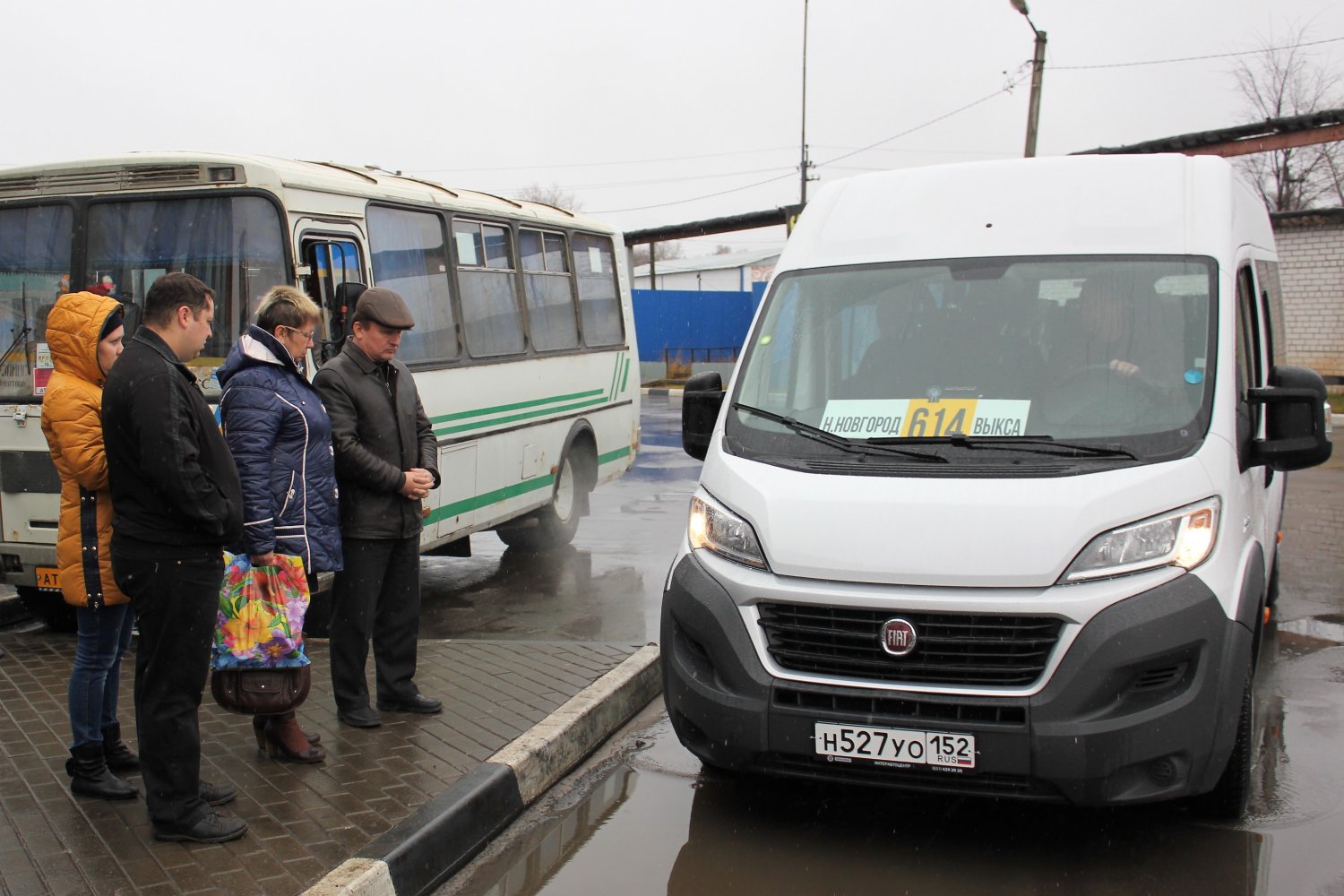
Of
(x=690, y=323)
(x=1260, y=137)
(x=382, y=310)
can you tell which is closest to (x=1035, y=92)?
(x=1260, y=137)

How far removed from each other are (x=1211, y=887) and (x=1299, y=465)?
61.4 inches

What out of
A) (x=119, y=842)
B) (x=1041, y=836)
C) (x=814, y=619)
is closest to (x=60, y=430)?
(x=119, y=842)

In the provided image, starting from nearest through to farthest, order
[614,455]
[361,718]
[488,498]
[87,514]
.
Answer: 1. [87,514]
2. [361,718]
3. [488,498]
4. [614,455]

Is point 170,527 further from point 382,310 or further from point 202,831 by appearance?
point 382,310

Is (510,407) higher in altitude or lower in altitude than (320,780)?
higher

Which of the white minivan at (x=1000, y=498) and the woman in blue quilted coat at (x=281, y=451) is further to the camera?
the woman in blue quilted coat at (x=281, y=451)

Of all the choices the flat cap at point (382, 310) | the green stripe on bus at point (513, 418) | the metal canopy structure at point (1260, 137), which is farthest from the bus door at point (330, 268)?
the metal canopy structure at point (1260, 137)

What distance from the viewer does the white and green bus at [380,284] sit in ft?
22.4

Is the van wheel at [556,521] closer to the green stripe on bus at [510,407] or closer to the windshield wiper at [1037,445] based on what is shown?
the green stripe on bus at [510,407]

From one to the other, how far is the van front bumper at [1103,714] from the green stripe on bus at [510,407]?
4.52 meters

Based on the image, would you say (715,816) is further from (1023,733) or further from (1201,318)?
(1201,318)

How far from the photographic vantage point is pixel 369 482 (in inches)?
205

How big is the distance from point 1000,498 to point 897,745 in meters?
0.88

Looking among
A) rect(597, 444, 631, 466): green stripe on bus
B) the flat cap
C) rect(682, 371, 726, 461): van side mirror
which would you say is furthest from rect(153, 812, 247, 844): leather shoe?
rect(597, 444, 631, 466): green stripe on bus
